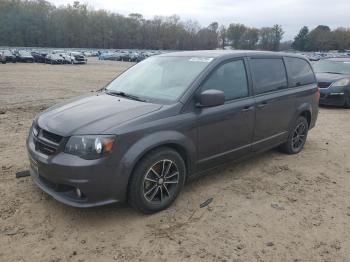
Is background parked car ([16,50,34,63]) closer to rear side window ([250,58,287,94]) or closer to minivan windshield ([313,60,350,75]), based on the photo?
minivan windshield ([313,60,350,75])

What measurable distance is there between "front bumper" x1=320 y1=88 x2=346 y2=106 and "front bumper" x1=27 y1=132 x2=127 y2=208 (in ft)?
30.7

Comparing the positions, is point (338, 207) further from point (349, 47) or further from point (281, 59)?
point (349, 47)

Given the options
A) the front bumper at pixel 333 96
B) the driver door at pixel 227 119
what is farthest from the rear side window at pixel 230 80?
the front bumper at pixel 333 96

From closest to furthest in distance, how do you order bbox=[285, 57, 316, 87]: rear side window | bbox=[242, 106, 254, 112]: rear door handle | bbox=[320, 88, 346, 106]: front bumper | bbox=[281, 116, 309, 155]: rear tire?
bbox=[242, 106, 254, 112]: rear door handle
bbox=[285, 57, 316, 87]: rear side window
bbox=[281, 116, 309, 155]: rear tire
bbox=[320, 88, 346, 106]: front bumper

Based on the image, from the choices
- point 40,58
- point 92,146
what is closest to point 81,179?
point 92,146

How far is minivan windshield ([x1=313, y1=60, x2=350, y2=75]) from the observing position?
39.6ft

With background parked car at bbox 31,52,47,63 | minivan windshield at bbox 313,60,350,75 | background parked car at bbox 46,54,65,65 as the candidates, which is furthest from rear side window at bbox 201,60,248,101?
background parked car at bbox 31,52,47,63

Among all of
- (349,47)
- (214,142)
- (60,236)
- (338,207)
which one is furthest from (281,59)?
(349,47)

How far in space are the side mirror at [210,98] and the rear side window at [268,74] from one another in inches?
42.2

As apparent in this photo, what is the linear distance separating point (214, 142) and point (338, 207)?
5.50 ft

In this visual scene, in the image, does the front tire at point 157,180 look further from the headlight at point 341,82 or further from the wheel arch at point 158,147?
the headlight at point 341,82

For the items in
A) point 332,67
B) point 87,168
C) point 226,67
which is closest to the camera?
point 87,168

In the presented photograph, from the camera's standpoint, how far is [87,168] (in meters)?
3.30

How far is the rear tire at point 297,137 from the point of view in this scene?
593cm
